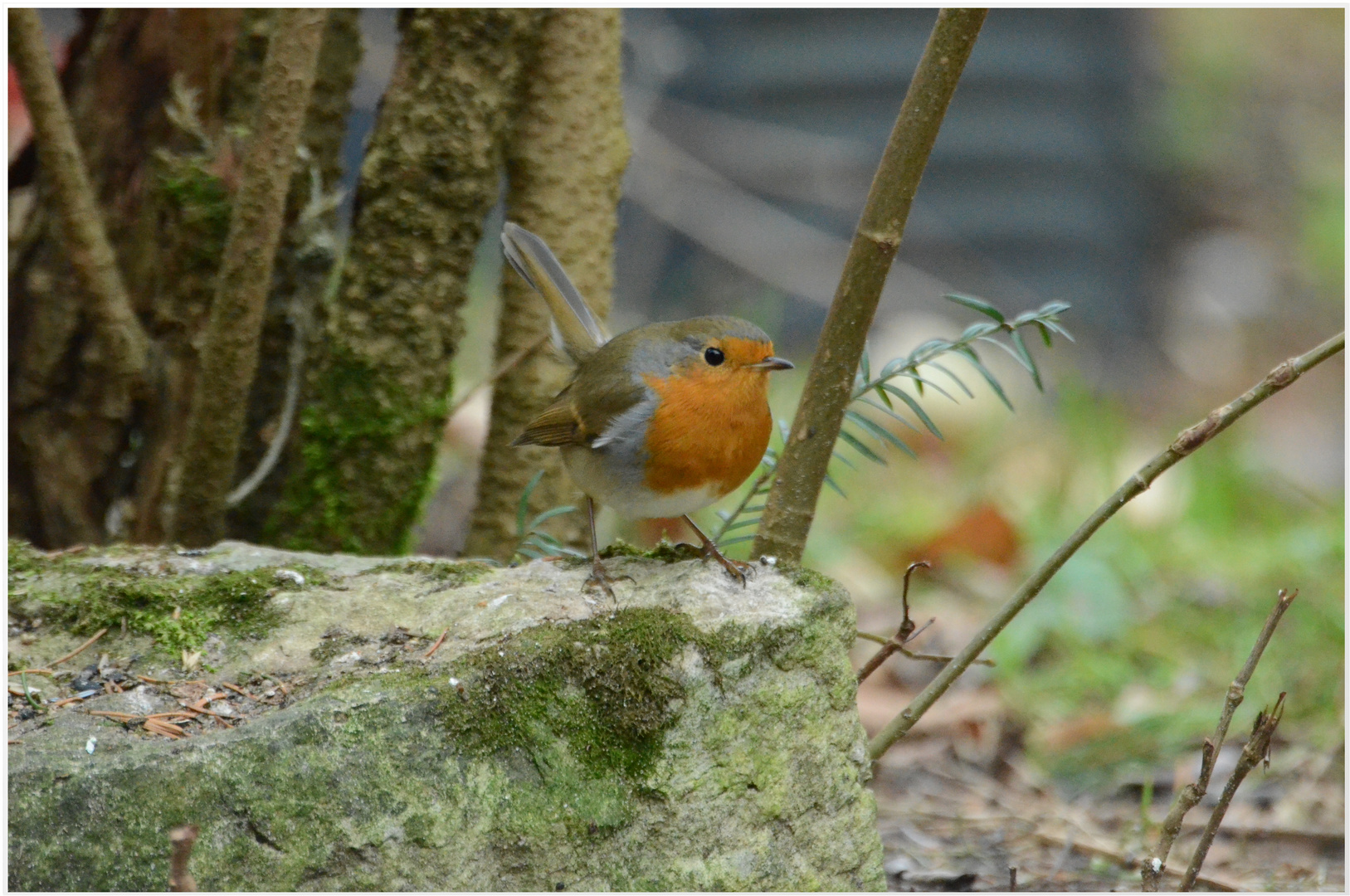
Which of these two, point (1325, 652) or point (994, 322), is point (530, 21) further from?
point (1325, 652)

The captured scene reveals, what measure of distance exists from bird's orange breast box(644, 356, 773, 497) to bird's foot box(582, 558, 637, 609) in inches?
10.8

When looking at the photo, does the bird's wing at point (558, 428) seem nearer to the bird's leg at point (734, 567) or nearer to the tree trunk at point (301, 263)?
the bird's leg at point (734, 567)

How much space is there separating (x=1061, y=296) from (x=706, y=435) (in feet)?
23.0

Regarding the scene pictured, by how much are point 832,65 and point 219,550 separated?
6.53 meters

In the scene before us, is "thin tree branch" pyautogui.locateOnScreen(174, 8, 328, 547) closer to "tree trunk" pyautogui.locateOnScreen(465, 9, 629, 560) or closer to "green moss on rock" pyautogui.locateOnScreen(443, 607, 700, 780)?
"tree trunk" pyautogui.locateOnScreen(465, 9, 629, 560)

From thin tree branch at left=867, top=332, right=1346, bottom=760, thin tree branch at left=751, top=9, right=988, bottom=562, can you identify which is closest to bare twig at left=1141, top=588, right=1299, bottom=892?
thin tree branch at left=867, top=332, right=1346, bottom=760

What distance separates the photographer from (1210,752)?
2.15 m

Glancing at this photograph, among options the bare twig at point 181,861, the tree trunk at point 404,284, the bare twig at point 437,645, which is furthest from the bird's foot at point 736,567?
the tree trunk at point 404,284

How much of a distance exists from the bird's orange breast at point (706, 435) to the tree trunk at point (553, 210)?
0.80m

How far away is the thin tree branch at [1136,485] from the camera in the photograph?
214cm

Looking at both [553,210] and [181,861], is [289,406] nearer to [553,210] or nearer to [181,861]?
[553,210]

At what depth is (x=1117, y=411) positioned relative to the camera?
646 cm

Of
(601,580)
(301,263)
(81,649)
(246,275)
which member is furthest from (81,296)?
(601,580)

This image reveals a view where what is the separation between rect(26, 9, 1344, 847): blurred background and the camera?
4246 mm
